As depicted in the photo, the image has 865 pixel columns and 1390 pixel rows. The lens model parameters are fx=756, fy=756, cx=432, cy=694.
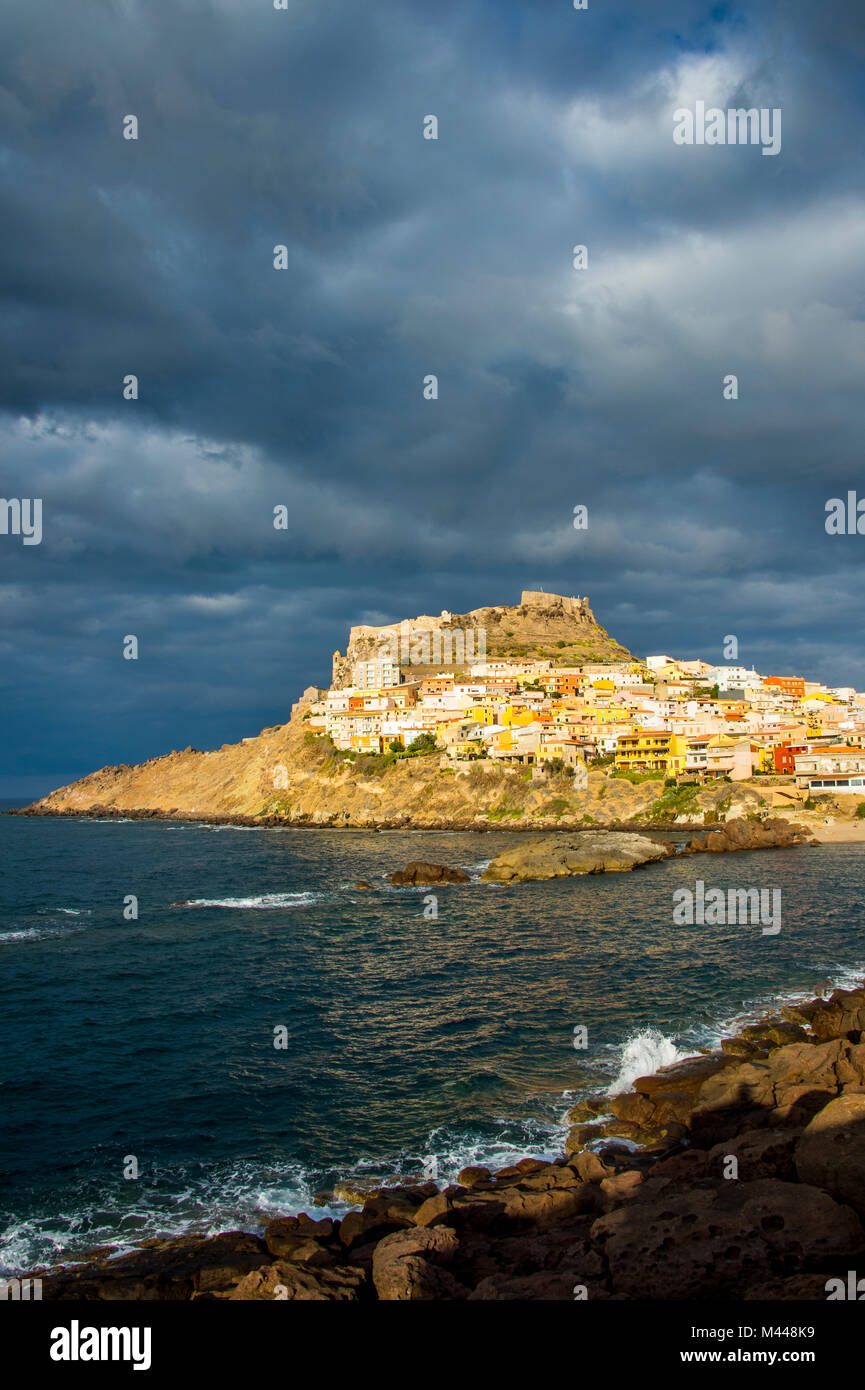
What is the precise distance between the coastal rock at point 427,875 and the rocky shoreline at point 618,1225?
35.4 metres

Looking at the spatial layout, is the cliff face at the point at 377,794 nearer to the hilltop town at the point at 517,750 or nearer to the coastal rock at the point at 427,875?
the hilltop town at the point at 517,750

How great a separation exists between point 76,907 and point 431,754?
57.5 metres

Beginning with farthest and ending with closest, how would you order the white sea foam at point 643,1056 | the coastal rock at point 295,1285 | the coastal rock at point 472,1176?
the white sea foam at point 643,1056, the coastal rock at point 472,1176, the coastal rock at point 295,1285

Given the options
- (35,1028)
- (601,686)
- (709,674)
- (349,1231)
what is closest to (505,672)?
(601,686)

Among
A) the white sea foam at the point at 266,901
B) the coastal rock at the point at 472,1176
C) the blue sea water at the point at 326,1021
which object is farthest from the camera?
the white sea foam at the point at 266,901

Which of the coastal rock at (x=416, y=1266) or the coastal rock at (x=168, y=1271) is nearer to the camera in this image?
the coastal rock at (x=416, y=1266)

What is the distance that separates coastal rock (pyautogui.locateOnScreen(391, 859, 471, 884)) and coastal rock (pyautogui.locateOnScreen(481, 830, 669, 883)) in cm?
242

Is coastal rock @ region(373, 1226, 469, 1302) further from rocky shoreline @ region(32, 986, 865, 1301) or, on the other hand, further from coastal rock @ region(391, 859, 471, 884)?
coastal rock @ region(391, 859, 471, 884)

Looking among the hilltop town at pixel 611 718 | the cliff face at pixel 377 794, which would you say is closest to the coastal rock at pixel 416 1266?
the cliff face at pixel 377 794

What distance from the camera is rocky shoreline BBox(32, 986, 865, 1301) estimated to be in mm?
9797

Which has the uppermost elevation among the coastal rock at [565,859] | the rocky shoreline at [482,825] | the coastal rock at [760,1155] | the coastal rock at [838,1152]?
the rocky shoreline at [482,825]

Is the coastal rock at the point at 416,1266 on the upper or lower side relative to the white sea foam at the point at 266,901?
lower

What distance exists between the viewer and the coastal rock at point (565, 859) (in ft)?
180
